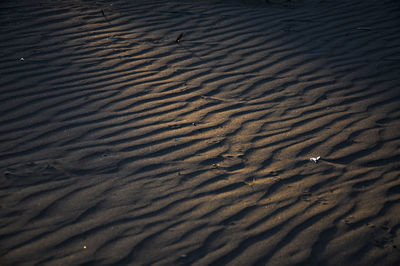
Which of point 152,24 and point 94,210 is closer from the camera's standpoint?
point 94,210

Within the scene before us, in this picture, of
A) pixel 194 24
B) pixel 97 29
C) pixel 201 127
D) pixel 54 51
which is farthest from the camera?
pixel 194 24

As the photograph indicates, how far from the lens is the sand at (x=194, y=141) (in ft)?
7.17

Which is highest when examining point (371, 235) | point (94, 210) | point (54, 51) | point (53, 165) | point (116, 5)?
point (116, 5)

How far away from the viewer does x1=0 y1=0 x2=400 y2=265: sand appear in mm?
2186

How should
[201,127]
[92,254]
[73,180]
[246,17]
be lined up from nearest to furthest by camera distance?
[92,254] → [73,180] → [201,127] → [246,17]

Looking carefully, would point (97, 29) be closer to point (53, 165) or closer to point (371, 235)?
point (53, 165)

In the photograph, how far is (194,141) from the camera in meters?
3.02

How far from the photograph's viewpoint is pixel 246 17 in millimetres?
5602

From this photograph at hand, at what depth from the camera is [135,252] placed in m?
2.09

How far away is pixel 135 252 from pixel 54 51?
10.2 feet

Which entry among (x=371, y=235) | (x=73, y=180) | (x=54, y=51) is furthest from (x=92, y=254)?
(x=54, y=51)

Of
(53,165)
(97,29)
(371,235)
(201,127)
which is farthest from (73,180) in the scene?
(97,29)

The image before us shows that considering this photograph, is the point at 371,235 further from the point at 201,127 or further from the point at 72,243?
the point at 72,243

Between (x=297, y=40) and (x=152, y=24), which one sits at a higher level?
(x=152, y=24)
